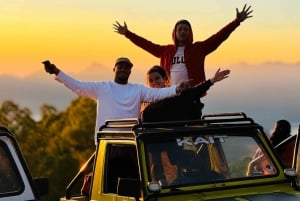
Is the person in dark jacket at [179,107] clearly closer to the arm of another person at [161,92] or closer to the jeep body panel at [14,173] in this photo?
the arm of another person at [161,92]

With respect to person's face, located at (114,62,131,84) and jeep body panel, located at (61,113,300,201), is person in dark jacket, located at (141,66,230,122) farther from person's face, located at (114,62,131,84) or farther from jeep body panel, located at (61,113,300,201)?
person's face, located at (114,62,131,84)

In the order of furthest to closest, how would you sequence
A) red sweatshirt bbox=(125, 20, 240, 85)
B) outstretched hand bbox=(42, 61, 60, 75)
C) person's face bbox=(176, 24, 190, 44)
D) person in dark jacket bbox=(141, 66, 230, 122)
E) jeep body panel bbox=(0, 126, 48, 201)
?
red sweatshirt bbox=(125, 20, 240, 85) → person's face bbox=(176, 24, 190, 44) → outstretched hand bbox=(42, 61, 60, 75) → person in dark jacket bbox=(141, 66, 230, 122) → jeep body panel bbox=(0, 126, 48, 201)

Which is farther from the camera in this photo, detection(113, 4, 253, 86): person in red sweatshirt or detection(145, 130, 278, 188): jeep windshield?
detection(113, 4, 253, 86): person in red sweatshirt

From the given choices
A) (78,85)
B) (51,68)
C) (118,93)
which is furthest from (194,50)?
(51,68)

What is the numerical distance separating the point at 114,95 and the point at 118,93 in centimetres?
6

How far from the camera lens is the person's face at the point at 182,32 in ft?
35.4

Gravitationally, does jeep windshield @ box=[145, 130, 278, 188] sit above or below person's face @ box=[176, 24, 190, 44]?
below

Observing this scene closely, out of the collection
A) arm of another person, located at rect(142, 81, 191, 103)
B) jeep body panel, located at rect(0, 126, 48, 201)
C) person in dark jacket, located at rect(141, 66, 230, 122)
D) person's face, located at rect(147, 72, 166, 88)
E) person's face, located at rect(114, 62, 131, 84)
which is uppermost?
person's face, located at rect(114, 62, 131, 84)

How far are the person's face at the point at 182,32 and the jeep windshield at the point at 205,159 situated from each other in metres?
2.18

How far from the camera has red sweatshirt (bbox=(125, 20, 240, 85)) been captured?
11000 millimetres

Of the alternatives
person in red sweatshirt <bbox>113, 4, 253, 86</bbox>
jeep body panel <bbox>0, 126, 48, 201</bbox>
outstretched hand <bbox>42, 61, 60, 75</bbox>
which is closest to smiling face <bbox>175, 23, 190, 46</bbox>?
person in red sweatshirt <bbox>113, 4, 253, 86</bbox>

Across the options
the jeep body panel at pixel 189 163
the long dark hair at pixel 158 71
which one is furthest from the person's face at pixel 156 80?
the jeep body panel at pixel 189 163

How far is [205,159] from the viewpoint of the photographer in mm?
8773

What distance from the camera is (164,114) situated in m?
9.29
